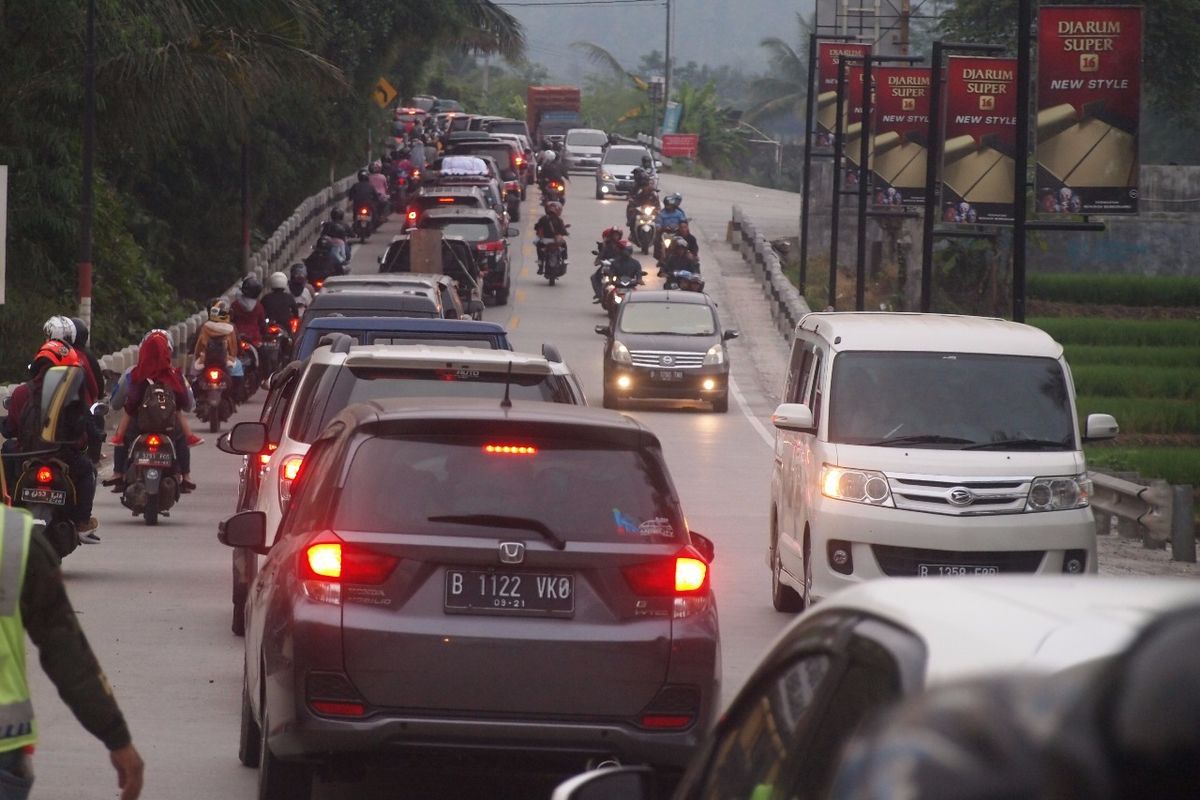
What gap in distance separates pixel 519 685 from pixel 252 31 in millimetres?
23633

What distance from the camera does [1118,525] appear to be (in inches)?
805

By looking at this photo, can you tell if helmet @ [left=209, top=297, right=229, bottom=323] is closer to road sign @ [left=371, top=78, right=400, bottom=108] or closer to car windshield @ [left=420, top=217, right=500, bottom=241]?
car windshield @ [left=420, top=217, right=500, bottom=241]

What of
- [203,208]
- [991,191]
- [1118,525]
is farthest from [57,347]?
[203,208]

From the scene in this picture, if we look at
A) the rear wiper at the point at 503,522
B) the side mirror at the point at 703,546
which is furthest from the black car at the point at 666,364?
the rear wiper at the point at 503,522

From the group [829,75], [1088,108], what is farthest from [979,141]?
[829,75]

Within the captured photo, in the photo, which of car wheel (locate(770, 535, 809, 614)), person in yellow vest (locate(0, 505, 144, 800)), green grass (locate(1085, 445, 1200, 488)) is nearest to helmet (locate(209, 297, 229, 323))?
green grass (locate(1085, 445, 1200, 488))

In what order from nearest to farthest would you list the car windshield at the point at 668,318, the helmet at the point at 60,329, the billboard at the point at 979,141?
the helmet at the point at 60,329, the billboard at the point at 979,141, the car windshield at the point at 668,318

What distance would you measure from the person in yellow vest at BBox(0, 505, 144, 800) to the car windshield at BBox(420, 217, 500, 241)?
3717 cm

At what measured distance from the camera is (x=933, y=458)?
1260 cm

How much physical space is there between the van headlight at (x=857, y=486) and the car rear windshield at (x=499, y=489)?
5354 mm

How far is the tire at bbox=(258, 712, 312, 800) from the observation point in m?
7.30

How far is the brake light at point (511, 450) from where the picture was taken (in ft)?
23.8

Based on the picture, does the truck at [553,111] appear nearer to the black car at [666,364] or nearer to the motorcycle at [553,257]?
the motorcycle at [553,257]

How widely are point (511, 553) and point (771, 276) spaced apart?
130ft
